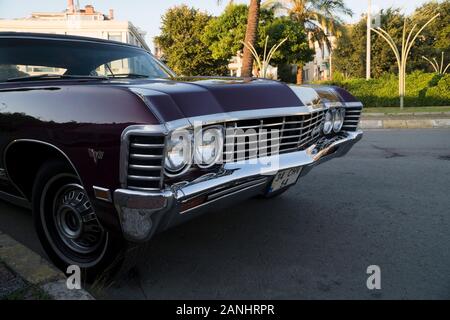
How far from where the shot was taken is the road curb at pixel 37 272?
2.28 meters

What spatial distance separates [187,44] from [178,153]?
112 ft

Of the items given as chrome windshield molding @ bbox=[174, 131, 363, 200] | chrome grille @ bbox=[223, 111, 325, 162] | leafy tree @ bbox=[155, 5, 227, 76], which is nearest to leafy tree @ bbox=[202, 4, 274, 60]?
leafy tree @ bbox=[155, 5, 227, 76]

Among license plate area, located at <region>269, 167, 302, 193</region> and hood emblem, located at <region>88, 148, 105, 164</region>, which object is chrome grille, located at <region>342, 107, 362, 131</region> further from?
hood emblem, located at <region>88, 148, 105, 164</region>

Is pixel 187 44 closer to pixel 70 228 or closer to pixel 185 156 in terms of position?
pixel 70 228

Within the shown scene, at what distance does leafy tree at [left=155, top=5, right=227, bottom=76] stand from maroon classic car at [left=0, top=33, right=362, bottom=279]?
104 ft

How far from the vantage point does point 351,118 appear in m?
3.83

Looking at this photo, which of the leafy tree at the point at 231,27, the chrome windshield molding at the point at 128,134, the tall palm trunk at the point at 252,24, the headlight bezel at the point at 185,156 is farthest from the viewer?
the leafy tree at the point at 231,27

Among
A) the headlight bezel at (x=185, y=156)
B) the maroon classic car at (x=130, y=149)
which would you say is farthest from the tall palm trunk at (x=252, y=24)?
the headlight bezel at (x=185, y=156)

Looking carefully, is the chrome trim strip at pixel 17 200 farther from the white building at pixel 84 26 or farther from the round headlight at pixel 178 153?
the white building at pixel 84 26

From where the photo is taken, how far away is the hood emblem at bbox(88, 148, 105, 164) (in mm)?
2140

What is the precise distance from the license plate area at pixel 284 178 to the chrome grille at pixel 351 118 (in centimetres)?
108

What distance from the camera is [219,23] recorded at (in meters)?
27.7

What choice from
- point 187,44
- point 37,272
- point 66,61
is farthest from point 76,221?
point 187,44

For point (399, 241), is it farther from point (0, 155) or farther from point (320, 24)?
point (320, 24)
